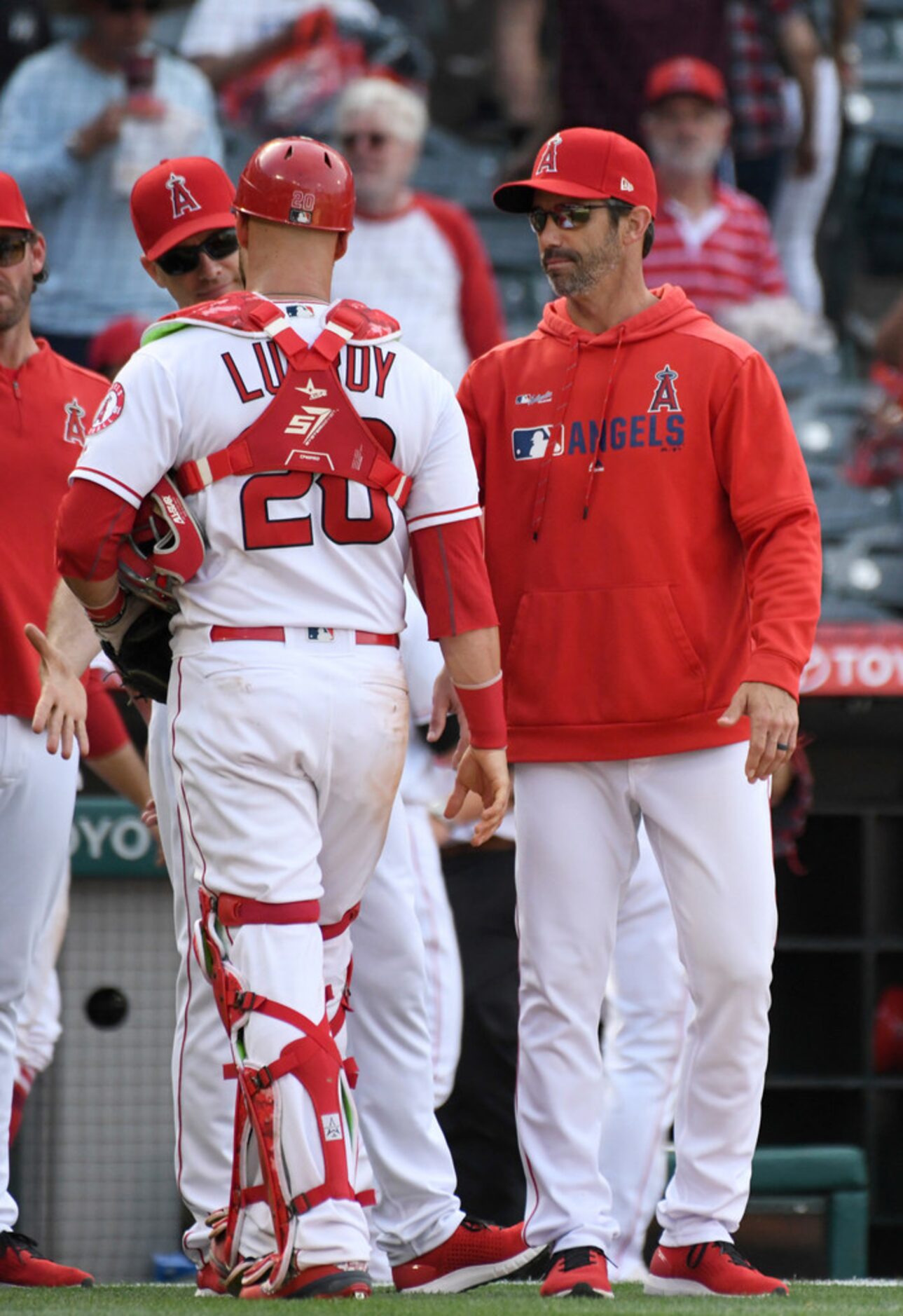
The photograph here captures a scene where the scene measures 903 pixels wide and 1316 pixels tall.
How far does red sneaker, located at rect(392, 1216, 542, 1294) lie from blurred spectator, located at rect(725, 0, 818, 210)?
5225mm

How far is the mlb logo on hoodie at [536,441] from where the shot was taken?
3.90 meters

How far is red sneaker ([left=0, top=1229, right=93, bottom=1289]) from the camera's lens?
4035 millimetres

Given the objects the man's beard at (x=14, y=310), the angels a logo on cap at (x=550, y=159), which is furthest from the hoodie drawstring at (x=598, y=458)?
the man's beard at (x=14, y=310)

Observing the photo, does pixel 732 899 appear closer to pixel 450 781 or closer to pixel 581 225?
pixel 581 225

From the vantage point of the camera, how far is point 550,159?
391 cm

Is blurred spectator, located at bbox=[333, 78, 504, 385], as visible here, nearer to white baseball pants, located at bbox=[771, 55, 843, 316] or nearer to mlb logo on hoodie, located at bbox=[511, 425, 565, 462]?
A: white baseball pants, located at bbox=[771, 55, 843, 316]

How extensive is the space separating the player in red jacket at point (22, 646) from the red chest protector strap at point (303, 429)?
3.27 feet

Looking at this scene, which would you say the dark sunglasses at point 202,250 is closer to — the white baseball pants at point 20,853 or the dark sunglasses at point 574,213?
the dark sunglasses at point 574,213

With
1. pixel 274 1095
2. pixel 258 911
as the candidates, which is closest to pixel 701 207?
pixel 258 911

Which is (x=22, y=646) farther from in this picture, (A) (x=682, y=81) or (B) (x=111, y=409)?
(A) (x=682, y=81)

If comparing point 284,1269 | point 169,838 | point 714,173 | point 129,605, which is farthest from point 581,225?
point 714,173

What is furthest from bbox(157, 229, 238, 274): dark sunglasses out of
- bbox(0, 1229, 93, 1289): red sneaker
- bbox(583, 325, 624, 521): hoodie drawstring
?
bbox(0, 1229, 93, 1289): red sneaker

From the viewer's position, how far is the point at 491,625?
11.5 ft

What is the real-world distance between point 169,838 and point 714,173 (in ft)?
16.0
